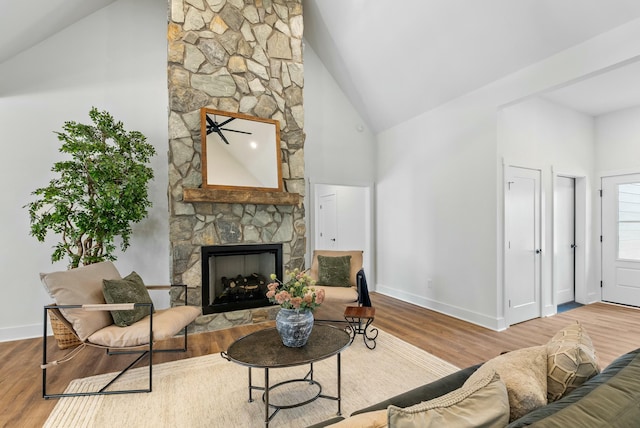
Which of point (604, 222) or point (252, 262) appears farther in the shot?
point (604, 222)

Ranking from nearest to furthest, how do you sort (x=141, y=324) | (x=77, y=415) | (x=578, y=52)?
(x=77, y=415) → (x=141, y=324) → (x=578, y=52)

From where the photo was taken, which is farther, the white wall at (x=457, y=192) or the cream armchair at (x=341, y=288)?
the cream armchair at (x=341, y=288)

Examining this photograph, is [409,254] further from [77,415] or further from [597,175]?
[77,415]

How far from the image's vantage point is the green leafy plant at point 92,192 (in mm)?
3012

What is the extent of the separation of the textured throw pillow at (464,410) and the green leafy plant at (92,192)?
3225mm

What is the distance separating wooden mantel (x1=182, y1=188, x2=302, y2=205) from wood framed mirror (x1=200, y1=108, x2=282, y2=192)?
0.09 m

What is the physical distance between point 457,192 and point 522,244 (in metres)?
1.05

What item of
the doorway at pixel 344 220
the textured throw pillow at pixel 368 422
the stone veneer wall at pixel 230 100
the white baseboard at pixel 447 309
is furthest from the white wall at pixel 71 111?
the textured throw pillow at pixel 368 422

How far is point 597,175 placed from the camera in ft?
16.1

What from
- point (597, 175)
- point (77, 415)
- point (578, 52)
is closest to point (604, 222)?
→ point (597, 175)

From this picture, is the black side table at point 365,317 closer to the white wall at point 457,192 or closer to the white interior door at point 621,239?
the white wall at point 457,192

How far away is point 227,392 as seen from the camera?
7.65 ft

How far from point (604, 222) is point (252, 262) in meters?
5.49

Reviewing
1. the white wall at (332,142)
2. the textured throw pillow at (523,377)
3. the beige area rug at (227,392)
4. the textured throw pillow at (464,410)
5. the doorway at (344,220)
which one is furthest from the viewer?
the doorway at (344,220)
